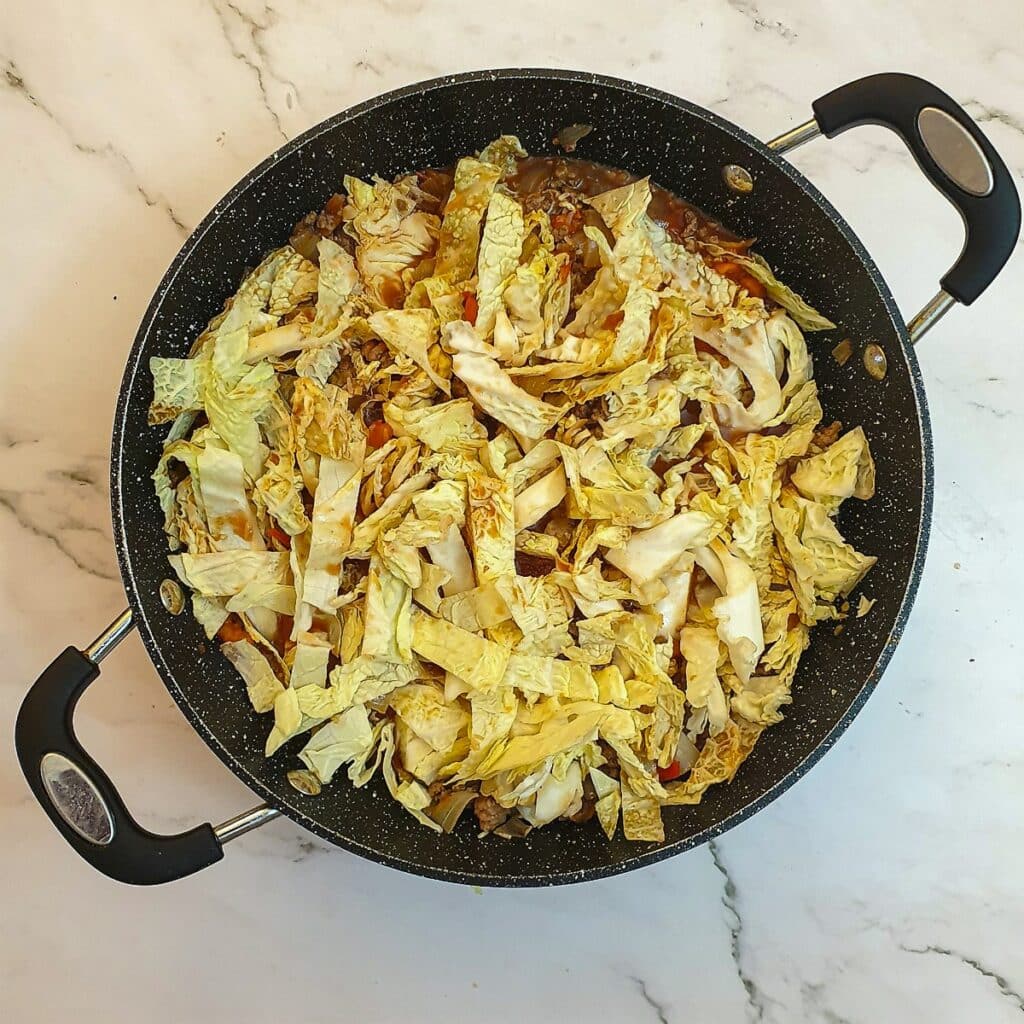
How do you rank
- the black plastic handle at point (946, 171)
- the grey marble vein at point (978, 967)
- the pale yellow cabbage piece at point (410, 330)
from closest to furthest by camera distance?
the black plastic handle at point (946, 171)
the pale yellow cabbage piece at point (410, 330)
the grey marble vein at point (978, 967)

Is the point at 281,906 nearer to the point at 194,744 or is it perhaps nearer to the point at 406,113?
the point at 194,744

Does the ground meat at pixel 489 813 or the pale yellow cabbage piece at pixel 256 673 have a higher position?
the pale yellow cabbage piece at pixel 256 673

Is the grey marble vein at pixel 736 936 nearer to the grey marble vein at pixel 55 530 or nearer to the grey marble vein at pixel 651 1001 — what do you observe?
the grey marble vein at pixel 651 1001

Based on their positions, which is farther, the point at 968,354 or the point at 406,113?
the point at 968,354

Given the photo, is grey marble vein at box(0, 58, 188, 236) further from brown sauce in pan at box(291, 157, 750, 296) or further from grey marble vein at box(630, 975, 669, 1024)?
grey marble vein at box(630, 975, 669, 1024)

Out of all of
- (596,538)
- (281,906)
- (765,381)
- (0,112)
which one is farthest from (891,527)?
(0,112)

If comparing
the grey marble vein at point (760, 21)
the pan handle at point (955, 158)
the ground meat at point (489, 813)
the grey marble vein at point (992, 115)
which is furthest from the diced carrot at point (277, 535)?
the grey marble vein at point (992, 115)
